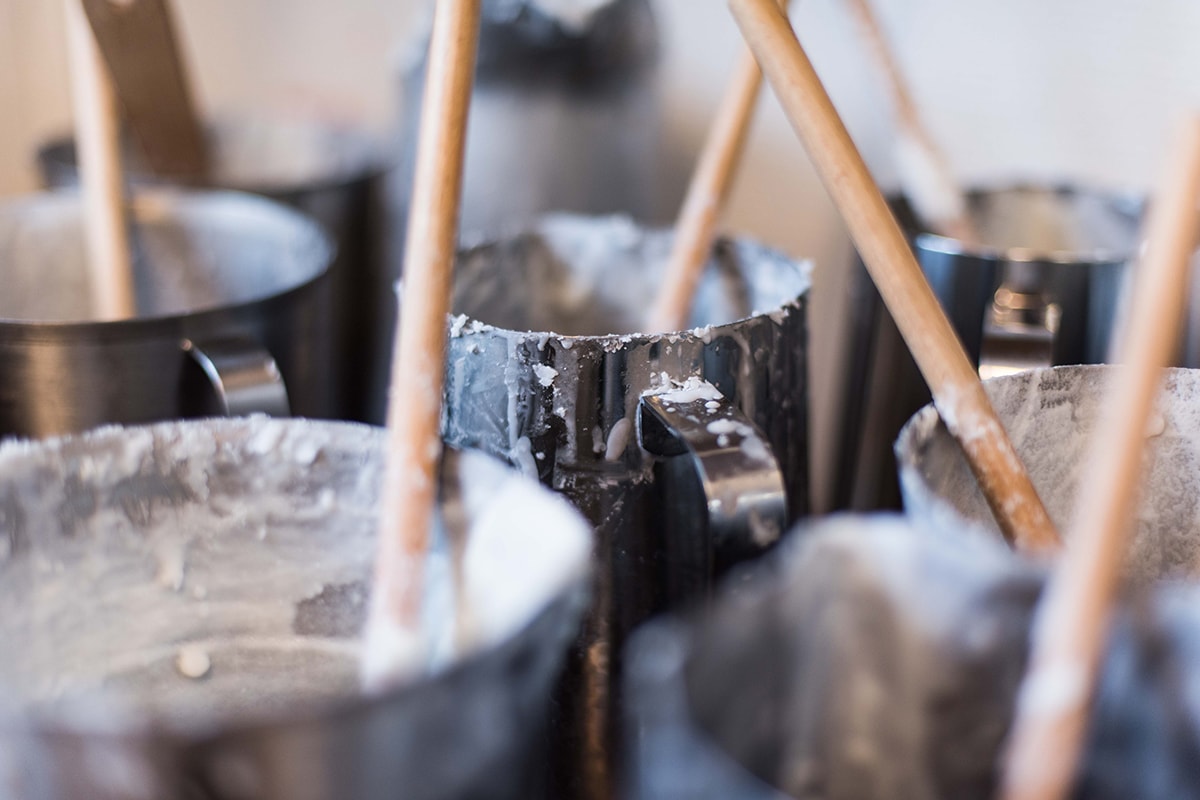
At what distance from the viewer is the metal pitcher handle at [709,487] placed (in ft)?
1.09

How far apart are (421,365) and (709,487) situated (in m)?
0.10

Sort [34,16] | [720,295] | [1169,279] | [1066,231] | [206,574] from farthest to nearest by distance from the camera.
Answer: [34,16], [1066,231], [720,295], [206,574], [1169,279]

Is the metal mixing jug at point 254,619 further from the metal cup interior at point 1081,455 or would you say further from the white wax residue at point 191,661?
the metal cup interior at point 1081,455

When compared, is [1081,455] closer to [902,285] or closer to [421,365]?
[902,285]

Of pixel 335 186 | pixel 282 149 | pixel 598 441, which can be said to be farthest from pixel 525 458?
pixel 282 149

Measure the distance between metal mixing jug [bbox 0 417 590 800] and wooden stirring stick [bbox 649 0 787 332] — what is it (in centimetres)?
17

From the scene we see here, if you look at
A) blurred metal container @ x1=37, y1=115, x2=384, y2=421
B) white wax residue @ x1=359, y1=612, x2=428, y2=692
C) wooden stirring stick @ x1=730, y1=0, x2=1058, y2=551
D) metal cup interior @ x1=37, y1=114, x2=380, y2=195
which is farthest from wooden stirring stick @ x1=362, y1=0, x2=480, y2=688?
metal cup interior @ x1=37, y1=114, x2=380, y2=195

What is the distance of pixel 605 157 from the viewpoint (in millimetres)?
689

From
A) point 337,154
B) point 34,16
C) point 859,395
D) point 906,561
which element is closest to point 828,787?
point 906,561

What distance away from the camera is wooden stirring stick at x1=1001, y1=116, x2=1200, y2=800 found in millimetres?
262

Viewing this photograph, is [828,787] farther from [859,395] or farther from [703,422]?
[859,395]

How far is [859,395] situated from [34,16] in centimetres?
68

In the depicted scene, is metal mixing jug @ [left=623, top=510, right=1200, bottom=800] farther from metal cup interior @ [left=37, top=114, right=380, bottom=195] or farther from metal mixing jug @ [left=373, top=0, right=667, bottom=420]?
metal cup interior @ [left=37, top=114, right=380, bottom=195]

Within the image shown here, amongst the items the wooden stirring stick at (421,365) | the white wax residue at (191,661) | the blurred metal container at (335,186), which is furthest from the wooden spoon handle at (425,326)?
the blurred metal container at (335,186)
